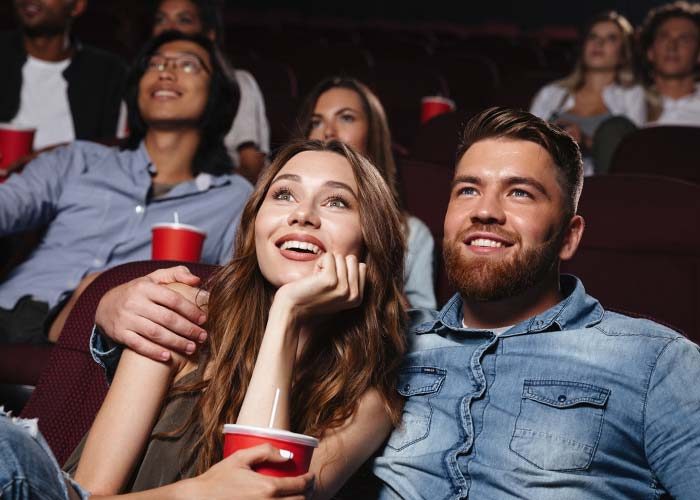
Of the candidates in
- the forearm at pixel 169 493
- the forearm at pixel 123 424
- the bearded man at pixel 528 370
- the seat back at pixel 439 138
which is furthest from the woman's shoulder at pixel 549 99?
the forearm at pixel 169 493

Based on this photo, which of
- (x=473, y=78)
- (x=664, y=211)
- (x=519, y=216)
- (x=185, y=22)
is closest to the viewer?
(x=519, y=216)

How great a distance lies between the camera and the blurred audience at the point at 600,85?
2.76 meters

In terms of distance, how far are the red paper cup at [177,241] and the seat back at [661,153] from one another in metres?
1.05

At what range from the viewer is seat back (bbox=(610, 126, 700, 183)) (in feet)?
6.73

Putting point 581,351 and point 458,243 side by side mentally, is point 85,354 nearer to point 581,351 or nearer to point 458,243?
point 458,243

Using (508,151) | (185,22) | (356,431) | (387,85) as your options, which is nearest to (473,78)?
(387,85)

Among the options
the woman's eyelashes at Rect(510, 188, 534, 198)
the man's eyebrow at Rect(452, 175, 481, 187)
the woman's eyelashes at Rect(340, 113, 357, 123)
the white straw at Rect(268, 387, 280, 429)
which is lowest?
the white straw at Rect(268, 387, 280, 429)

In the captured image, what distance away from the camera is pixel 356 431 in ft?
3.38

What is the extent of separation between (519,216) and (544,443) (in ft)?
0.92

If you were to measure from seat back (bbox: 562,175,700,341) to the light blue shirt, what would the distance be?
0.65 meters

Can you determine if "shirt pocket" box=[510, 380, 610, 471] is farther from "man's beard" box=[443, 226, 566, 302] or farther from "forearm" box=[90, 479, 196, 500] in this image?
"forearm" box=[90, 479, 196, 500]

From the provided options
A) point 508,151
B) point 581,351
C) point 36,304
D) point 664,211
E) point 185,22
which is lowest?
point 36,304

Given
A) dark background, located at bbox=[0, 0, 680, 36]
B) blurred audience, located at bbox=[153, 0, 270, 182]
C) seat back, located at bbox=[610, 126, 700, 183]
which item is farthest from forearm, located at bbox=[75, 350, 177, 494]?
dark background, located at bbox=[0, 0, 680, 36]

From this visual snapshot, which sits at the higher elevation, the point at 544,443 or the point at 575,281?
the point at 575,281
